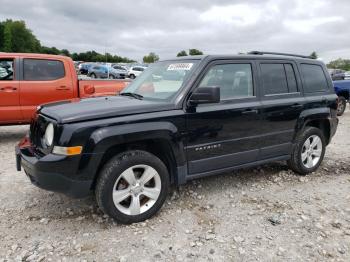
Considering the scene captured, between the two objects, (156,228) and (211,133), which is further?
(211,133)

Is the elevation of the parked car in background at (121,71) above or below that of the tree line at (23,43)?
below

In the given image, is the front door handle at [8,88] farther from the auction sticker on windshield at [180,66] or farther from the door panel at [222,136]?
the door panel at [222,136]

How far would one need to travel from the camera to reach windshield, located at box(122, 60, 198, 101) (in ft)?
12.8

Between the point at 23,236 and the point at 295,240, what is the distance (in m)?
2.61

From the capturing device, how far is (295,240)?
331 cm

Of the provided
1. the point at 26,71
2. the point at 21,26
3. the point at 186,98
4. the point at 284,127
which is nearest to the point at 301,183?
the point at 284,127

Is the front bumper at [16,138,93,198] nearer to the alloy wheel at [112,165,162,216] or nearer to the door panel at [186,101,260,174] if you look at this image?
the alloy wheel at [112,165,162,216]

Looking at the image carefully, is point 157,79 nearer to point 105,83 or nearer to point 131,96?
point 131,96

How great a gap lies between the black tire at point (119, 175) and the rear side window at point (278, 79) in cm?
186

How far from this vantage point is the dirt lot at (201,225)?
3.09 metres

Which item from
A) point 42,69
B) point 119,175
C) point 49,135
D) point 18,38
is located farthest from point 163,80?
point 18,38

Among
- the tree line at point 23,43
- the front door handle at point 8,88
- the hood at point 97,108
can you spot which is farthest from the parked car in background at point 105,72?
the tree line at point 23,43

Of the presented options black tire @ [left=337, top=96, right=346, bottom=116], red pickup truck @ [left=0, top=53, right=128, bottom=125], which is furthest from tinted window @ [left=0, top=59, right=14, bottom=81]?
black tire @ [left=337, top=96, right=346, bottom=116]

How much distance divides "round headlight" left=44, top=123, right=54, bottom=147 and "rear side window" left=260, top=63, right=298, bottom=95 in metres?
2.66
